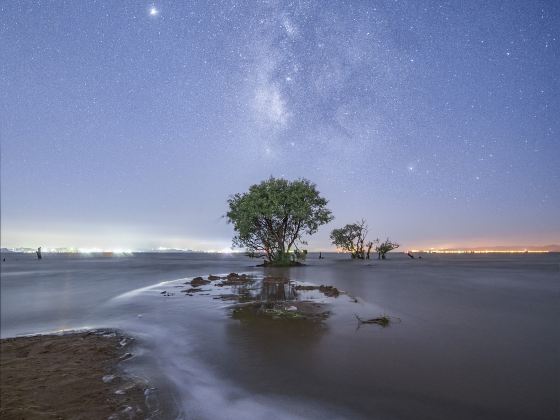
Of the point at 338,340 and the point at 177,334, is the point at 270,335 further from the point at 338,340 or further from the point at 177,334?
the point at 177,334

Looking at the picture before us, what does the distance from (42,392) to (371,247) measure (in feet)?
285

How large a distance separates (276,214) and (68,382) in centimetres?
4013

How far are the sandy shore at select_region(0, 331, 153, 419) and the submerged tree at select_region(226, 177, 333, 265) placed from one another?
36.9 metres

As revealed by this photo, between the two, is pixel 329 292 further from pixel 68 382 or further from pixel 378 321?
pixel 68 382

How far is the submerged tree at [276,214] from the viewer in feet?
147

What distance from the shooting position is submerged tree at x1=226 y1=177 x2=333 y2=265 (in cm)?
4484

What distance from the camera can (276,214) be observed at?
4541cm

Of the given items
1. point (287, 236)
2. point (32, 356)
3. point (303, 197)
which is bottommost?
point (32, 356)

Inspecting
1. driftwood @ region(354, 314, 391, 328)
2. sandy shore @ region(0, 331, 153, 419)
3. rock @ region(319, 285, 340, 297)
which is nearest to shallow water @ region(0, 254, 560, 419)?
driftwood @ region(354, 314, 391, 328)

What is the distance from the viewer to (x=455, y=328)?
29.8ft

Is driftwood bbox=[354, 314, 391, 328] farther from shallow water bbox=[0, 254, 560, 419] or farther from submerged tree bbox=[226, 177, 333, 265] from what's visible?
submerged tree bbox=[226, 177, 333, 265]

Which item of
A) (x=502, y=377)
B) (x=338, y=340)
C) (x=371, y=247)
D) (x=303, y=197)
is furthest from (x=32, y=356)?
(x=371, y=247)

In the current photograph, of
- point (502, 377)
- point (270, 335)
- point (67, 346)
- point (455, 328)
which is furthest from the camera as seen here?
point (455, 328)

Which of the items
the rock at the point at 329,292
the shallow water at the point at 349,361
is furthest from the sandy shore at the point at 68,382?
the rock at the point at 329,292
